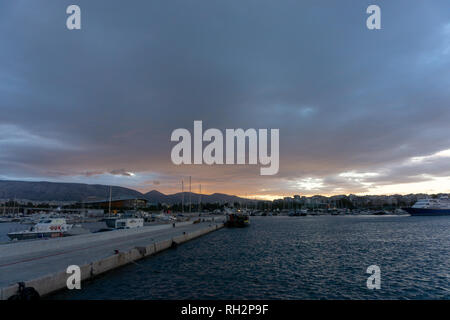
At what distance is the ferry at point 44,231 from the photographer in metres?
47.1

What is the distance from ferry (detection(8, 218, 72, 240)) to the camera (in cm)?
4709

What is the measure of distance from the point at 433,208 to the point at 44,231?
20771 centimetres

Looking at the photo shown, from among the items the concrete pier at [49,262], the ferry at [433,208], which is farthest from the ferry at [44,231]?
the ferry at [433,208]

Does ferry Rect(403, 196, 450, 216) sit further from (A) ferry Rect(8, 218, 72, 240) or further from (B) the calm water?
(A) ferry Rect(8, 218, 72, 240)

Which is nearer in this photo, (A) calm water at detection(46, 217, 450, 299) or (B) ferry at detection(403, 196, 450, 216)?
(A) calm water at detection(46, 217, 450, 299)

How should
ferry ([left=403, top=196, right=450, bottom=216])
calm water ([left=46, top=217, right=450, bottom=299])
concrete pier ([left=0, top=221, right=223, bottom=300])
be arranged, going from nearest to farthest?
concrete pier ([left=0, top=221, right=223, bottom=300])
calm water ([left=46, top=217, right=450, bottom=299])
ferry ([left=403, top=196, right=450, bottom=216])

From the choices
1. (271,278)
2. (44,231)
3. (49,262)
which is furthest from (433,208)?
(49,262)

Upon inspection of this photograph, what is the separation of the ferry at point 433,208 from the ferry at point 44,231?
671 feet

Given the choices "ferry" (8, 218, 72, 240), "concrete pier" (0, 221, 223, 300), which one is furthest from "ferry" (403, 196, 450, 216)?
"ferry" (8, 218, 72, 240)

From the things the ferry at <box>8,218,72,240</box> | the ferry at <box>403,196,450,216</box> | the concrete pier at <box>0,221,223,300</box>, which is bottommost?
the ferry at <box>403,196,450,216</box>

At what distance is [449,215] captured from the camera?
562ft

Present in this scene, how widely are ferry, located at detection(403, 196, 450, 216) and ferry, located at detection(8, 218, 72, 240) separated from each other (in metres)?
204
